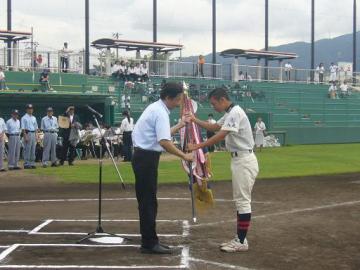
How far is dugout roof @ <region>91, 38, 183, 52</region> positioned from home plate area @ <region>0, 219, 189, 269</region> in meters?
25.4

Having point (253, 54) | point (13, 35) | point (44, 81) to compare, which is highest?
point (253, 54)

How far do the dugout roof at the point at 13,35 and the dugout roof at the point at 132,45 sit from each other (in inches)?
201

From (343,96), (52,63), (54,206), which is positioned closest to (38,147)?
(52,63)

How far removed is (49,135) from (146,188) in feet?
44.7

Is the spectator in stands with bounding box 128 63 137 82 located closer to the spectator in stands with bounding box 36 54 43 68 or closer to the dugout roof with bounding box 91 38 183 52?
the dugout roof with bounding box 91 38 183 52

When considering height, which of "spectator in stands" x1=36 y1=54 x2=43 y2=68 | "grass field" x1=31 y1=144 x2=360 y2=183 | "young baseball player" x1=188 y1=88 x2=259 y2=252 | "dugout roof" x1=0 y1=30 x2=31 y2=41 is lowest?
"grass field" x1=31 y1=144 x2=360 y2=183

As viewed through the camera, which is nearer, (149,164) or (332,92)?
(149,164)

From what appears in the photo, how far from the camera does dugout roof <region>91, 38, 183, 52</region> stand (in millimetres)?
33844

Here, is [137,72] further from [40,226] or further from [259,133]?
[40,226]

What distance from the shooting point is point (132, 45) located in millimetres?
34500

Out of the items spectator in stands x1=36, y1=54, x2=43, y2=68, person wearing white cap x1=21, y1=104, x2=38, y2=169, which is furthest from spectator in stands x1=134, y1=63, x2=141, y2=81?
person wearing white cap x1=21, y1=104, x2=38, y2=169

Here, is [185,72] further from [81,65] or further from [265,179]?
[265,179]

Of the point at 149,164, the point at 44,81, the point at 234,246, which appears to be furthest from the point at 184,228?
the point at 44,81

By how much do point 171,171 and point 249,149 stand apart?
1114 cm
